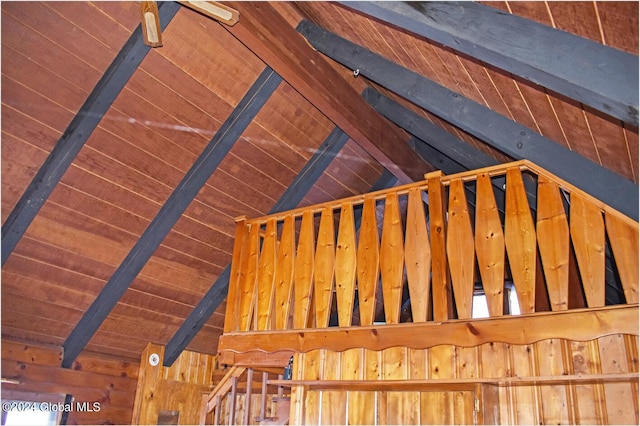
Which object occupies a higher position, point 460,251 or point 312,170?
point 312,170

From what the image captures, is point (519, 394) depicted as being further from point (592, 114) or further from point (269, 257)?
point (269, 257)

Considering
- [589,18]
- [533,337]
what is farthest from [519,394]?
[589,18]

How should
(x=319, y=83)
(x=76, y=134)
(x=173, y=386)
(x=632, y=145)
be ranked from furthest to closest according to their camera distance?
(x=173, y=386)
(x=319, y=83)
(x=76, y=134)
(x=632, y=145)

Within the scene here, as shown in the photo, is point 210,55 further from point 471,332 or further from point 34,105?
point 471,332

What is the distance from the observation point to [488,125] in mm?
3789

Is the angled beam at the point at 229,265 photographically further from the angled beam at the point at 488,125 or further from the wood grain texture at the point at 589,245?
the wood grain texture at the point at 589,245

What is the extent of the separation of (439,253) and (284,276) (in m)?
1.44

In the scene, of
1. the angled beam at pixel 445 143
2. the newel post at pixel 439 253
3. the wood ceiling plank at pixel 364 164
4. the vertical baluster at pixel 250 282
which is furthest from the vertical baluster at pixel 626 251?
the wood ceiling plank at pixel 364 164

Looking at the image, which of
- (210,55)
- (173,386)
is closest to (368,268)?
(210,55)

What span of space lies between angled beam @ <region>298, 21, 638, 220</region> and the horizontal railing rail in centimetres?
8

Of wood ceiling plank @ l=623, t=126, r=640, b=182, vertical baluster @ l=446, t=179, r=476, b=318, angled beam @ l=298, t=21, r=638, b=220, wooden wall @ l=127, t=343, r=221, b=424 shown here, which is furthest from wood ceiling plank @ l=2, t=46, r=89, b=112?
wood ceiling plank @ l=623, t=126, r=640, b=182

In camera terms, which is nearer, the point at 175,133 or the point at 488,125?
the point at 488,125

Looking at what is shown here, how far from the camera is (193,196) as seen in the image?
497 centimetres

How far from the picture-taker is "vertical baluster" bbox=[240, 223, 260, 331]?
469 cm
